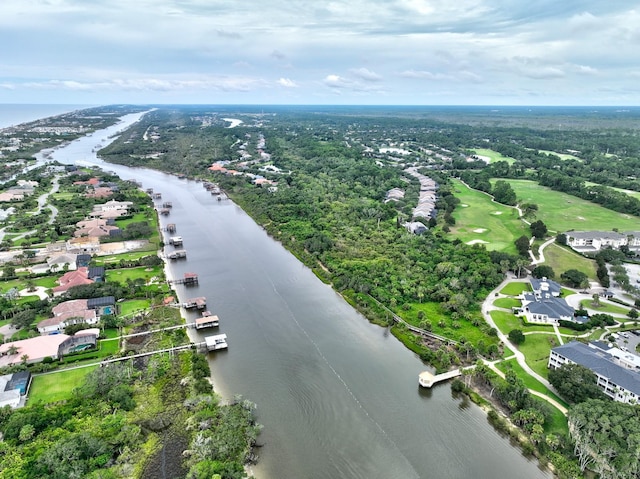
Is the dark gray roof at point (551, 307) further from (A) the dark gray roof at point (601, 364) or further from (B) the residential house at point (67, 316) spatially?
(B) the residential house at point (67, 316)

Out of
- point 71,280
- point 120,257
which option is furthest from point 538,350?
point 120,257

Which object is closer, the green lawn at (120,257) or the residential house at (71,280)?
the residential house at (71,280)

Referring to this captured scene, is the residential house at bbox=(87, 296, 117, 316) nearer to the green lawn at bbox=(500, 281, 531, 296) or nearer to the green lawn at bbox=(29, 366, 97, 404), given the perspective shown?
the green lawn at bbox=(29, 366, 97, 404)

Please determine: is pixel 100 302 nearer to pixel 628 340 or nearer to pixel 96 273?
pixel 96 273

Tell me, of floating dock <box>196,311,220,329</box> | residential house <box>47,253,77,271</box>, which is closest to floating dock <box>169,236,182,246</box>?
residential house <box>47,253,77,271</box>

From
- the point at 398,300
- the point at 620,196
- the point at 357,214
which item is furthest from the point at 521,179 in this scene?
the point at 398,300

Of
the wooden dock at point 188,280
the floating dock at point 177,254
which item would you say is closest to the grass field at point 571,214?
the wooden dock at point 188,280

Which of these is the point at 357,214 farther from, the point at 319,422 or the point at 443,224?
the point at 319,422
